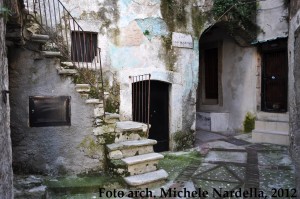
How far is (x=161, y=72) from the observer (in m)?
8.38

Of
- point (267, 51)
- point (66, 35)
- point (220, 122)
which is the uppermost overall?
point (267, 51)

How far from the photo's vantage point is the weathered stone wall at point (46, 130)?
574cm

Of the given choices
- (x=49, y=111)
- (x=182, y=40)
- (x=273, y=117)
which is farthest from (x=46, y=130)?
(x=273, y=117)


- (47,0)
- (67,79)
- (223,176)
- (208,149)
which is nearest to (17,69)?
(67,79)

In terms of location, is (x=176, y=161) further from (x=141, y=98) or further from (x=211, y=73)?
(x=211, y=73)

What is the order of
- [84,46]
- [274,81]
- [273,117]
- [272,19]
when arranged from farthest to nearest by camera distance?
[274,81] < [273,117] < [272,19] < [84,46]

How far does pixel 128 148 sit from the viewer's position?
19.4 ft

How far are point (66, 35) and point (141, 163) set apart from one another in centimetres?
342

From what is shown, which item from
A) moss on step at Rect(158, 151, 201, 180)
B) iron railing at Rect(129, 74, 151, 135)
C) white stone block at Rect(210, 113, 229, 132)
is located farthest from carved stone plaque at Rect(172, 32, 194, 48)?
white stone block at Rect(210, 113, 229, 132)

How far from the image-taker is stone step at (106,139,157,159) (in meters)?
5.83

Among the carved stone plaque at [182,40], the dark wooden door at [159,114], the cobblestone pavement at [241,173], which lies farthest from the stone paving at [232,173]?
the carved stone plaque at [182,40]

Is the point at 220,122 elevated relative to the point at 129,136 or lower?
lower

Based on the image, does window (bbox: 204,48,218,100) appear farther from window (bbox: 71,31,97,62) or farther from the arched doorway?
window (bbox: 71,31,97,62)

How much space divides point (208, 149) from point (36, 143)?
4878mm
